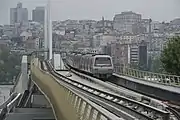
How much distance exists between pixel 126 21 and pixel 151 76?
174 feet

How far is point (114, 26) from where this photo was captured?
92.1 metres

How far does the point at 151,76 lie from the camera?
38.8m

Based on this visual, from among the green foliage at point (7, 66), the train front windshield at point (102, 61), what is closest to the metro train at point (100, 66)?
the train front windshield at point (102, 61)

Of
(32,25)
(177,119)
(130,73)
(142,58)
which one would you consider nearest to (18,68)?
(142,58)

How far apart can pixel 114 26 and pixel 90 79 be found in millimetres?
51969

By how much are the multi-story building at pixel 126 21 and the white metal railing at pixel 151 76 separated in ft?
131

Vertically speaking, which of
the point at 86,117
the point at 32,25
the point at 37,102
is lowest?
the point at 37,102

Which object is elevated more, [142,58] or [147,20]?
[147,20]

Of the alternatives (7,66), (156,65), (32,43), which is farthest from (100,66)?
(32,43)

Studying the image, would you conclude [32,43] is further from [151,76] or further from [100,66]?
[151,76]

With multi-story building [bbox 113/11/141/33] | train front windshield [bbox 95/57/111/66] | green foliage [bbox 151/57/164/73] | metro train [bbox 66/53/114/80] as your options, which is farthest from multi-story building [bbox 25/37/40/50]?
train front windshield [bbox 95/57/111/66]

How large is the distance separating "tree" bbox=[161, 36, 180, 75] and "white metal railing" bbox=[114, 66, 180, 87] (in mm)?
6485

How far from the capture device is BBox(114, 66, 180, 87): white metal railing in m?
35.0

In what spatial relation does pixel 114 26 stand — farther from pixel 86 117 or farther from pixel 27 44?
pixel 86 117
